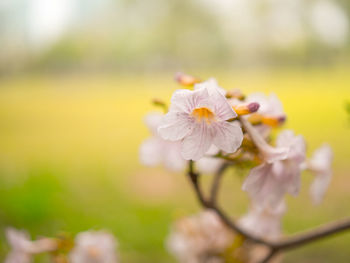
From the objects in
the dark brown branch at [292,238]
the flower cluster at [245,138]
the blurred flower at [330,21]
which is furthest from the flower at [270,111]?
the blurred flower at [330,21]

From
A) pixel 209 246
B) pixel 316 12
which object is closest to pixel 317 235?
pixel 209 246

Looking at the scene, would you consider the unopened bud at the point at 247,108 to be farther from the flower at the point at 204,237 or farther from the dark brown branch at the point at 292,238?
the flower at the point at 204,237

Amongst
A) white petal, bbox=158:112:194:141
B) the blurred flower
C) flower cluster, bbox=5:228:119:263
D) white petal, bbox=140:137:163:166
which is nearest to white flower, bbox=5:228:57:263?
flower cluster, bbox=5:228:119:263

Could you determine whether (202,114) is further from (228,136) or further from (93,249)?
(93,249)

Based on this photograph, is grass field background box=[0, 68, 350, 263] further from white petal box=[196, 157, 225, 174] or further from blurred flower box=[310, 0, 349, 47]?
blurred flower box=[310, 0, 349, 47]

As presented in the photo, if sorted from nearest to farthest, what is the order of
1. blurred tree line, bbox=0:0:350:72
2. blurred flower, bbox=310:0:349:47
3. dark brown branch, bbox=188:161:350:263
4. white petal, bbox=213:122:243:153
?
white petal, bbox=213:122:243:153
dark brown branch, bbox=188:161:350:263
blurred flower, bbox=310:0:349:47
blurred tree line, bbox=0:0:350:72

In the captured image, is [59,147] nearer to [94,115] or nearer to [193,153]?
[94,115]
